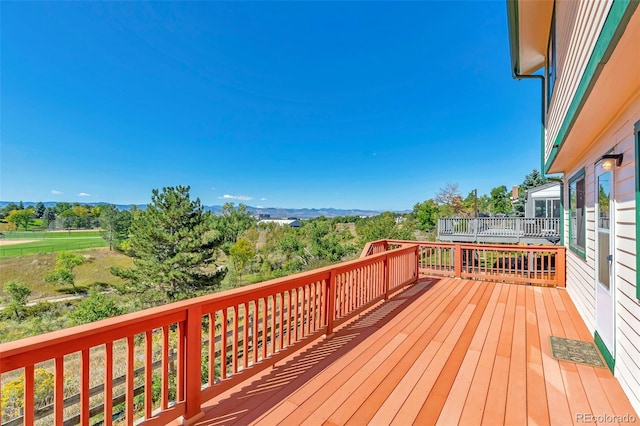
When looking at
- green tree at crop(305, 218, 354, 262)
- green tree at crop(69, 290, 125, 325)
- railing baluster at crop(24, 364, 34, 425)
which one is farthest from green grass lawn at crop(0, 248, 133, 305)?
railing baluster at crop(24, 364, 34, 425)

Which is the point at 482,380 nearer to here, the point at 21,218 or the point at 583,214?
the point at 583,214

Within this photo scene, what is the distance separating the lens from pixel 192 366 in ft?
5.93

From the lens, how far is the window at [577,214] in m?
3.83

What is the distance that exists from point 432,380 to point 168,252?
1905cm

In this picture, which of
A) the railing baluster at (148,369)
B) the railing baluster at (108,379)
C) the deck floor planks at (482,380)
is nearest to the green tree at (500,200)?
the deck floor planks at (482,380)

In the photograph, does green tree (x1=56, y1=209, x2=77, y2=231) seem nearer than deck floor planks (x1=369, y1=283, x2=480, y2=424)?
No

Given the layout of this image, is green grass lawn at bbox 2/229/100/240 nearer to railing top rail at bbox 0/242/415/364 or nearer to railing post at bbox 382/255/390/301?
railing post at bbox 382/255/390/301

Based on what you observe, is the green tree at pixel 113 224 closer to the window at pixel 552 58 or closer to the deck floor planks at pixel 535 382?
the window at pixel 552 58

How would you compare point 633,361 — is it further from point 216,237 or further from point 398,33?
point 216,237

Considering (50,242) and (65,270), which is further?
(50,242)

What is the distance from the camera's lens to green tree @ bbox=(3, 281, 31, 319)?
2267 cm

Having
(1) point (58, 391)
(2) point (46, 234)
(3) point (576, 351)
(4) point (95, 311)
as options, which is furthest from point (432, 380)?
(2) point (46, 234)

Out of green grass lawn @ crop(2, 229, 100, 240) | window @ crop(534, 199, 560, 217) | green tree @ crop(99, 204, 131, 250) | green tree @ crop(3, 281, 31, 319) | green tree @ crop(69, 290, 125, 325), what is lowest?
green tree @ crop(3, 281, 31, 319)

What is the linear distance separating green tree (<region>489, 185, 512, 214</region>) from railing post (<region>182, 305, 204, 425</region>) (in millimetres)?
38562
